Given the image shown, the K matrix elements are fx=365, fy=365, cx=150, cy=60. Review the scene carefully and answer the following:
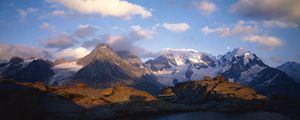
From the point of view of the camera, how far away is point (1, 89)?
120m

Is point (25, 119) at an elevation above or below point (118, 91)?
below

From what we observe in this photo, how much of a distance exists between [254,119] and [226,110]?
3978 centimetres

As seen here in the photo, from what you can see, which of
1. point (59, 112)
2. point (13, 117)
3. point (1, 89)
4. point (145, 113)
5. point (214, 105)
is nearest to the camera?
point (13, 117)

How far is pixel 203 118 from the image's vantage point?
13162 centimetres

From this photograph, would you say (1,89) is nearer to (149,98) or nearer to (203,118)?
(203,118)

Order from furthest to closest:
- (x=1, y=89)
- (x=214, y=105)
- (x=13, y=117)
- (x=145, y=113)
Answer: (x=214, y=105) < (x=145, y=113) < (x=1, y=89) < (x=13, y=117)

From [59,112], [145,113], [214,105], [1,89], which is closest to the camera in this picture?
[1,89]

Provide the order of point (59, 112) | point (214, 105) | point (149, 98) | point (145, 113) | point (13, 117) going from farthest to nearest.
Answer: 1. point (149, 98)
2. point (214, 105)
3. point (145, 113)
4. point (59, 112)
5. point (13, 117)

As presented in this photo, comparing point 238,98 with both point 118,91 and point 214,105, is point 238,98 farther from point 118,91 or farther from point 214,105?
point 118,91

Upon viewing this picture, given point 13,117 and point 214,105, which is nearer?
point 13,117

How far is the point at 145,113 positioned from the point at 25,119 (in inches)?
2714

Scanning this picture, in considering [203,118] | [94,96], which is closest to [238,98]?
[203,118]

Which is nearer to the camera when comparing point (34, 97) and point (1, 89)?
point (1, 89)

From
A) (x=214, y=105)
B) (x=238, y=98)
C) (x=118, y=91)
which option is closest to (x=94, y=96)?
(x=118, y=91)
